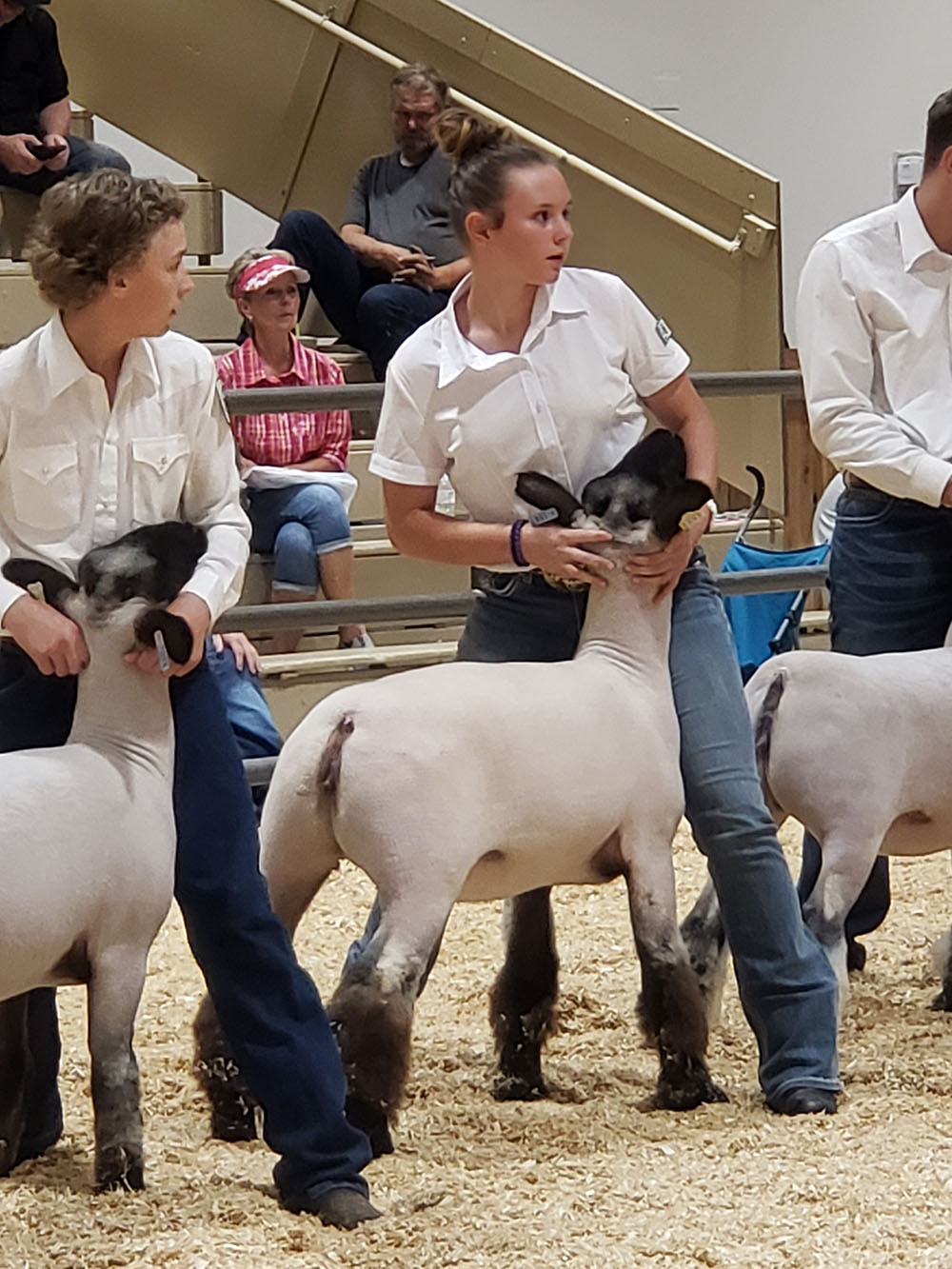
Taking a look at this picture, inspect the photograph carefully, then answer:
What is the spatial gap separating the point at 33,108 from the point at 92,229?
14.7ft

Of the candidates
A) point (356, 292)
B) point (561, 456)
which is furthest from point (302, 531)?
point (561, 456)

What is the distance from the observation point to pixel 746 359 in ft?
25.5

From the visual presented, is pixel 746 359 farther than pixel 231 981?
Yes

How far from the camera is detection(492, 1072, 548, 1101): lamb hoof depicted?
345 centimetres

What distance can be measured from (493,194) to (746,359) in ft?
15.3

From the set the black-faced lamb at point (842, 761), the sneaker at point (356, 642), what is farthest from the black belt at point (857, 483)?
the sneaker at point (356, 642)

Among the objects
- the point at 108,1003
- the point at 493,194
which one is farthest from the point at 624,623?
the point at 108,1003

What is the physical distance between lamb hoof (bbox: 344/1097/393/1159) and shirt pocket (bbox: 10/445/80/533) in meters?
1.01

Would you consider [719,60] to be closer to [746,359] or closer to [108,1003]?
[746,359]

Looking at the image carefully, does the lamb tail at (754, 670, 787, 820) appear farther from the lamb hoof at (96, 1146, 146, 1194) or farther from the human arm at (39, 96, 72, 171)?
the human arm at (39, 96, 72, 171)

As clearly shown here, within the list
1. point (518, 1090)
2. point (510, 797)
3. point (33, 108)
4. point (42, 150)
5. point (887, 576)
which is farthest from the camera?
point (33, 108)

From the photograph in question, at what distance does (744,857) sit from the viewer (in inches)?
130

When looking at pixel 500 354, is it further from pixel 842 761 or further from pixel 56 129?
pixel 56 129

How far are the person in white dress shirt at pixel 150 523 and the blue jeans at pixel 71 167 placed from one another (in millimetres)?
4228
